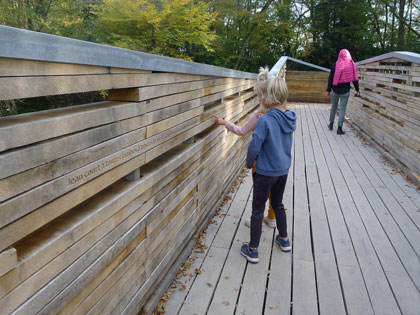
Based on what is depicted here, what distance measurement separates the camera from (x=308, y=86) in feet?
41.3

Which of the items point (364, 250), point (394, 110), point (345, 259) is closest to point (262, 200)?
point (345, 259)

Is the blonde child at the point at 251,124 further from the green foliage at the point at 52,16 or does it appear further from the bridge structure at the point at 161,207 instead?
the green foliage at the point at 52,16

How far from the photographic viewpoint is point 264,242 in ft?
10.4

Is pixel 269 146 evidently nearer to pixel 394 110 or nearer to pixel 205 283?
pixel 205 283

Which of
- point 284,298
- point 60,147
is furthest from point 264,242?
point 60,147

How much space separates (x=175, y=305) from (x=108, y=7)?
40.1 feet

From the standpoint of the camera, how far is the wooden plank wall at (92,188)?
3.59 ft

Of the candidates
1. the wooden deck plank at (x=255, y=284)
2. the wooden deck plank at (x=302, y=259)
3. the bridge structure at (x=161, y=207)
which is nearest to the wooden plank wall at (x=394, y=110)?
the bridge structure at (x=161, y=207)

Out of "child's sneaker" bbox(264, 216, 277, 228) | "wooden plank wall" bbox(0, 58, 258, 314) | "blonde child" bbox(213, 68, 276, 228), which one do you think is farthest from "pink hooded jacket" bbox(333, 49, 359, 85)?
"wooden plank wall" bbox(0, 58, 258, 314)

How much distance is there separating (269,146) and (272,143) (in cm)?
3

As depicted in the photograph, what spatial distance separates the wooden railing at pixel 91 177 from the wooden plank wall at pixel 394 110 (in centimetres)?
356

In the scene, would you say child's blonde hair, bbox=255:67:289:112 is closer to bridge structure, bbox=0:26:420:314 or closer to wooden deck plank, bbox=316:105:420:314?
bridge structure, bbox=0:26:420:314

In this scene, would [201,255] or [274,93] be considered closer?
[274,93]

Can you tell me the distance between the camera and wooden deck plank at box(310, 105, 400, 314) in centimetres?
239
